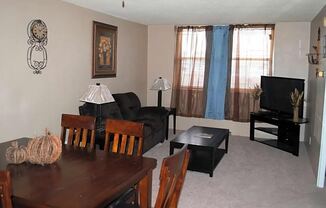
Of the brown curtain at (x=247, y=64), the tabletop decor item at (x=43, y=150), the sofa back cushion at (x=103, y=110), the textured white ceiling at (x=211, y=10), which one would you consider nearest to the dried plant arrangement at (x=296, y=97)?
the brown curtain at (x=247, y=64)

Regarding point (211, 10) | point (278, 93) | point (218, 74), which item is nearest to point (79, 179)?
point (211, 10)

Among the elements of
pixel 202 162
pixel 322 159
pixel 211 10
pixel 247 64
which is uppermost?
pixel 211 10

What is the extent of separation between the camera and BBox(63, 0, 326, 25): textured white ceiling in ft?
14.2

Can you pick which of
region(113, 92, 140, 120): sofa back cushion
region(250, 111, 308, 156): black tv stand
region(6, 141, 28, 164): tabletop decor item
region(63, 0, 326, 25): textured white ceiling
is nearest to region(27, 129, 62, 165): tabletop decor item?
region(6, 141, 28, 164): tabletop decor item

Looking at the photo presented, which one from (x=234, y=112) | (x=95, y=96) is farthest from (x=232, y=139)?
(x=95, y=96)

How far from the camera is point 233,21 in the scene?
604 cm

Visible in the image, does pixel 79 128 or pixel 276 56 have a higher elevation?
pixel 276 56

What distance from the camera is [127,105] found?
5715mm

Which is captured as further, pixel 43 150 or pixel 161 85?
pixel 161 85

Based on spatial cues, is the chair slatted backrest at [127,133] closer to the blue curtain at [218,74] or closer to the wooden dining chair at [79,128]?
the wooden dining chair at [79,128]

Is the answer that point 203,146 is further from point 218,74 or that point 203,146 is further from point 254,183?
point 218,74

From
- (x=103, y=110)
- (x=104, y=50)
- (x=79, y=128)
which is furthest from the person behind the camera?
(x=104, y=50)

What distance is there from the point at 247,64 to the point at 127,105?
2.63 metres

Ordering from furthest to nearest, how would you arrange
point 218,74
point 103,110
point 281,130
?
point 218,74 < point 281,130 < point 103,110
